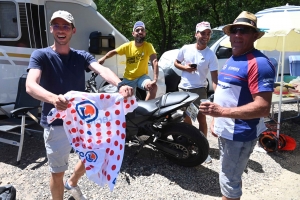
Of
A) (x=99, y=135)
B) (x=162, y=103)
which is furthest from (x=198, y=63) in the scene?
(x=99, y=135)

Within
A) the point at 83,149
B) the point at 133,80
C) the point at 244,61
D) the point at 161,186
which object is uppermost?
the point at 244,61

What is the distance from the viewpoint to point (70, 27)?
2375mm

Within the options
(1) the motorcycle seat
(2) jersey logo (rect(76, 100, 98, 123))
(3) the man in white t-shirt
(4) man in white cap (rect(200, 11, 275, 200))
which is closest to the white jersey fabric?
(2) jersey logo (rect(76, 100, 98, 123))

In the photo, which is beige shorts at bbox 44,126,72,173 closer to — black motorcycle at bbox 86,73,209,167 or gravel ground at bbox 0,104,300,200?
gravel ground at bbox 0,104,300,200

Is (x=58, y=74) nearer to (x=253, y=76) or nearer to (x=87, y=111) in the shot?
(x=87, y=111)

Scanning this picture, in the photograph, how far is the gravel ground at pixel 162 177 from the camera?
10.5 feet

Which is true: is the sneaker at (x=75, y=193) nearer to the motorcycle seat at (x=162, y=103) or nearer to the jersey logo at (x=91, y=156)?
the jersey logo at (x=91, y=156)

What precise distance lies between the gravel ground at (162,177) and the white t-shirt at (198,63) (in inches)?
41.4

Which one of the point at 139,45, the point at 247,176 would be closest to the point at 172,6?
the point at 139,45

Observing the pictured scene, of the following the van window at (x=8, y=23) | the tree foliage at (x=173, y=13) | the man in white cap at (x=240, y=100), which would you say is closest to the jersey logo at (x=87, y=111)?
the man in white cap at (x=240, y=100)

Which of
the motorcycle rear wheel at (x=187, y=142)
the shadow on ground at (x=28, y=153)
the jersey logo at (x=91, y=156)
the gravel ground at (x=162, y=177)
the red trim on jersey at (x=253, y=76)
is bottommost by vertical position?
the gravel ground at (x=162, y=177)

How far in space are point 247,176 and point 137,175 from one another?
1347 millimetres

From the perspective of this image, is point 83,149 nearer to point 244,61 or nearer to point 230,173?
point 230,173

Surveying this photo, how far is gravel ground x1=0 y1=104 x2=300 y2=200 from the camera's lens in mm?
3201
